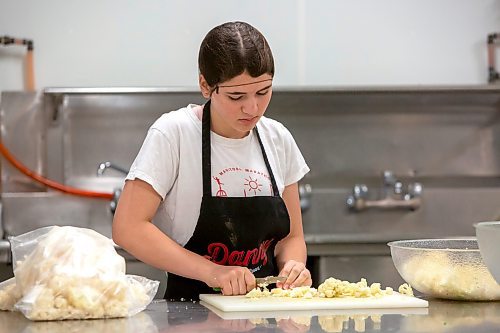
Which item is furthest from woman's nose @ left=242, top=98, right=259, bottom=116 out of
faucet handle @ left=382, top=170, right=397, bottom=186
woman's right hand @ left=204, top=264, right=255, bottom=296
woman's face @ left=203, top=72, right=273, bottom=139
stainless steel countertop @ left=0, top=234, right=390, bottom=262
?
faucet handle @ left=382, top=170, right=397, bottom=186

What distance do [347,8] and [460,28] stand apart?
555 mm

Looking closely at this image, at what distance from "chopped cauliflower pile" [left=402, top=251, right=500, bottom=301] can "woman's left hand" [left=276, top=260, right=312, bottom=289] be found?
→ 29cm

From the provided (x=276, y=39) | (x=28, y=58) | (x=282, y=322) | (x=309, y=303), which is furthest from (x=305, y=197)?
(x=282, y=322)

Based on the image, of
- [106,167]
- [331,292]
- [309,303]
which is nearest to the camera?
[309,303]

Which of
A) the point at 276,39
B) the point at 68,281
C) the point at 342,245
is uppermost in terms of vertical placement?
the point at 276,39

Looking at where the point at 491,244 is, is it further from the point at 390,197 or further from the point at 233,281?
the point at 390,197

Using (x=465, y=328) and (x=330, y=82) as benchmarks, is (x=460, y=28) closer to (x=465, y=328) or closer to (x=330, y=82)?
(x=330, y=82)

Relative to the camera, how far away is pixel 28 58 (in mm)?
3947

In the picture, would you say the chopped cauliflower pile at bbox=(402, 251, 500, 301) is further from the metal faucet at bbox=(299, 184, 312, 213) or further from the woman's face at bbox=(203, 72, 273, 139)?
the metal faucet at bbox=(299, 184, 312, 213)

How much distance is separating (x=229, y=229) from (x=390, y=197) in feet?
6.15

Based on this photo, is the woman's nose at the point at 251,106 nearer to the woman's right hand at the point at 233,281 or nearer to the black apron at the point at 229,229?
the black apron at the point at 229,229

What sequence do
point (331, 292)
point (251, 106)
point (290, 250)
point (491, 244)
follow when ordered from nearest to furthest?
point (491, 244), point (331, 292), point (251, 106), point (290, 250)

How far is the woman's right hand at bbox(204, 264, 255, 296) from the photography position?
2018 mm

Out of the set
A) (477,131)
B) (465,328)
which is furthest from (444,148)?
(465,328)
